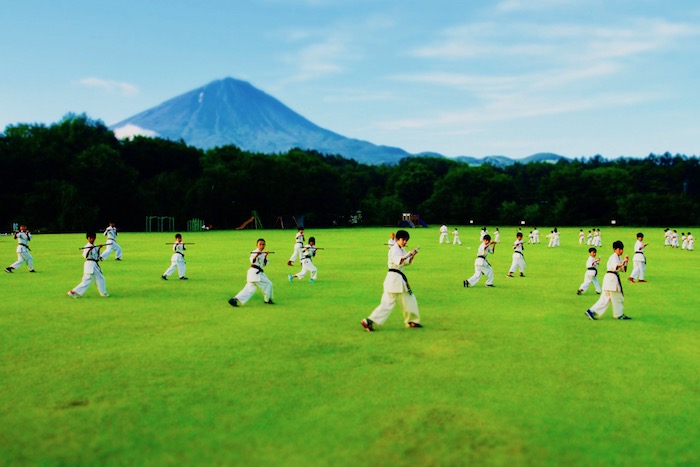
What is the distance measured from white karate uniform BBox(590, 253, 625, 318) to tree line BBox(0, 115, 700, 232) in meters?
67.3

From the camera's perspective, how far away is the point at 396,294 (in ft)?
38.5

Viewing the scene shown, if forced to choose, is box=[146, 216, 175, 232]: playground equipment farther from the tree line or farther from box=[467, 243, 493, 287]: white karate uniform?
box=[467, 243, 493, 287]: white karate uniform

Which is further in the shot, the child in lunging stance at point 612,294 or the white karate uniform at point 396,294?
the child in lunging stance at point 612,294

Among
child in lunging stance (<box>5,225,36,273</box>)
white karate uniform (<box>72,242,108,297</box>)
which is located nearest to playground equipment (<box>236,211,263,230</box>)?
child in lunging stance (<box>5,225,36,273</box>)

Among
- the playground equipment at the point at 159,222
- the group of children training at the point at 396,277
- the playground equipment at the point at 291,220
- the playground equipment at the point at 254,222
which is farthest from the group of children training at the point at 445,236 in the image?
the playground equipment at the point at 291,220

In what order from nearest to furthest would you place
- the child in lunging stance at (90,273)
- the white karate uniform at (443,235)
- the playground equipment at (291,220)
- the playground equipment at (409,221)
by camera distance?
the child in lunging stance at (90,273), the white karate uniform at (443,235), the playground equipment at (291,220), the playground equipment at (409,221)

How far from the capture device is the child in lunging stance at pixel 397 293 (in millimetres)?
11562

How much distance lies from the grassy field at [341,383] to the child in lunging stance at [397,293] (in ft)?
0.95

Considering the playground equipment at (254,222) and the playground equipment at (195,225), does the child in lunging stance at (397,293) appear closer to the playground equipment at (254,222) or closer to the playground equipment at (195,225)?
the playground equipment at (195,225)

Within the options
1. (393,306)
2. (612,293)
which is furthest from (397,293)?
(612,293)

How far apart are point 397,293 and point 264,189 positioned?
80.6 meters

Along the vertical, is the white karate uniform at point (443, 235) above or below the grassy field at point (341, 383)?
above

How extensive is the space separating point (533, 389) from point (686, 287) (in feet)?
48.7

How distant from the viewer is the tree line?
240 ft
